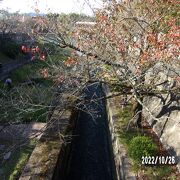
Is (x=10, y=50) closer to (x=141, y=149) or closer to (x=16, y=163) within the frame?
(x=16, y=163)

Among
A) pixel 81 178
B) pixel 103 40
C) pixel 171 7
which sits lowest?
pixel 81 178

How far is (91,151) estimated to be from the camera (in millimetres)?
18672

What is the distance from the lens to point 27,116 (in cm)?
2264

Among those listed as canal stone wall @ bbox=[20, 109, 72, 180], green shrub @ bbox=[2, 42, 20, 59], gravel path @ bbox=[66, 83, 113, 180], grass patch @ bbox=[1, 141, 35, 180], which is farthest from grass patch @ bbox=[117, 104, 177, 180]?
green shrub @ bbox=[2, 42, 20, 59]

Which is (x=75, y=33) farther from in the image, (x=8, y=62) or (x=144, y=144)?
(x=8, y=62)

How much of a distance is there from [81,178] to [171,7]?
29.3ft

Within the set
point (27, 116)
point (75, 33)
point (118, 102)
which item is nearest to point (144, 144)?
point (75, 33)

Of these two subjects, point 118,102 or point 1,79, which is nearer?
point 118,102
